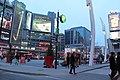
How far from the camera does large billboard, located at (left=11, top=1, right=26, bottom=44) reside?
131 metres

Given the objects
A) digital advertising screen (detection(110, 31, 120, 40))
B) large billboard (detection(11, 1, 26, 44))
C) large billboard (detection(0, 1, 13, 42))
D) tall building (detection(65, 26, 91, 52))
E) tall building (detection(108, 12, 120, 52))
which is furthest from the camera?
tall building (detection(65, 26, 91, 52))

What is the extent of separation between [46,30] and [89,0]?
5091 inches

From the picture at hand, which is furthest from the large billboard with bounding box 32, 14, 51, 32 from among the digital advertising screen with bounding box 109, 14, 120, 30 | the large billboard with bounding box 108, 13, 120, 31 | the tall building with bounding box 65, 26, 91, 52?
the large billboard with bounding box 108, 13, 120, 31

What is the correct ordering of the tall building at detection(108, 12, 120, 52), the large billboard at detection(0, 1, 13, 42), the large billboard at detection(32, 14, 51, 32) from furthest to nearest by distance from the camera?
the large billboard at detection(32, 14, 51, 32), the tall building at detection(108, 12, 120, 52), the large billboard at detection(0, 1, 13, 42)

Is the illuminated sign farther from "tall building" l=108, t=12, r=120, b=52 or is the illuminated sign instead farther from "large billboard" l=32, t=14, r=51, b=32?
"large billboard" l=32, t=14, r=51, b=32

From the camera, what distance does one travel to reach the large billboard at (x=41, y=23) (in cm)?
15514

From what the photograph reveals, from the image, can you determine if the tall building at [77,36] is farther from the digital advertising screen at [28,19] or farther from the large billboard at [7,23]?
the large billboard at [7,23]

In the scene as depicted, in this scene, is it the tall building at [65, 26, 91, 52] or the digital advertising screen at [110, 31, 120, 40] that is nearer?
the digital advertising screen at [110, 31, 120, 40]

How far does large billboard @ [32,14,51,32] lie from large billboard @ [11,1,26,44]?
16873mm

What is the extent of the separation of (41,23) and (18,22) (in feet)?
83.1

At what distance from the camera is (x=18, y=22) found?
438 feet

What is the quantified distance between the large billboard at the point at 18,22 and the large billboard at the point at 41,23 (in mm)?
16873

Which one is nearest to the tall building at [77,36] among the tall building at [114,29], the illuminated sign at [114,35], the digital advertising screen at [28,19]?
the tall building at [114,29]

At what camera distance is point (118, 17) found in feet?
462
